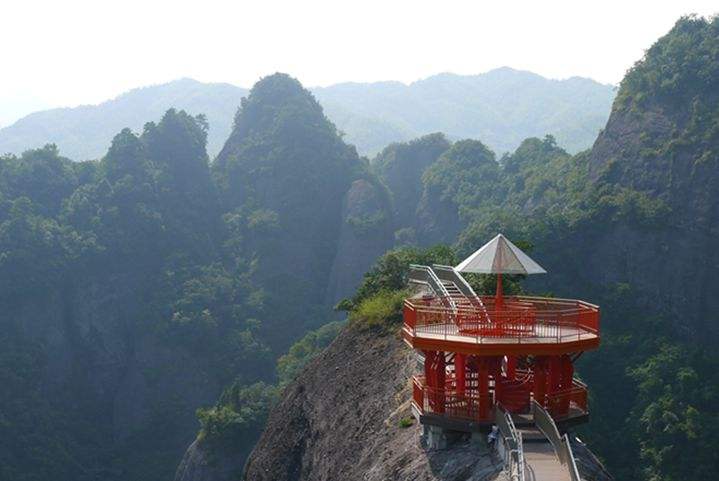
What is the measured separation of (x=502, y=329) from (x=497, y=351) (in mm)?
724

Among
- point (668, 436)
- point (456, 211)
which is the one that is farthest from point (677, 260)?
point (456, 211)

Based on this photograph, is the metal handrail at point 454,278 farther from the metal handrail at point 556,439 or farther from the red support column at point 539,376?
the metal handrail at point 556,439

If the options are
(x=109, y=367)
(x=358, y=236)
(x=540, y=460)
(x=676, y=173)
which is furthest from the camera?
(x=358, y=236)

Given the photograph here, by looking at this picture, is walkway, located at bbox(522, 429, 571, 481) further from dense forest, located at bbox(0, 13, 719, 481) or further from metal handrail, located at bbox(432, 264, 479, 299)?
dense forest, located at bbox(0, 13, 719, 481)

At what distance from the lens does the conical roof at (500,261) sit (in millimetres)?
18219

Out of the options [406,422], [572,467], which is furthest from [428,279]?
[572,467]

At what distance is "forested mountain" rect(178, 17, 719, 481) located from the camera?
53500 mm

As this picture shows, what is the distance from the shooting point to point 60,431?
81688 mm

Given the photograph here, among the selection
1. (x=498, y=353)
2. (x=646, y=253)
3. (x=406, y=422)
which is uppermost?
(x=498, y=353)

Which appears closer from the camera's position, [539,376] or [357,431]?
[539,376]

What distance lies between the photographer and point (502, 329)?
17750 mm

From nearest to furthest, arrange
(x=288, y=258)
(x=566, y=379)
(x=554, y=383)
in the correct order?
(x=554, y=383)
(x=566, y=379)
(x=288, y=258)

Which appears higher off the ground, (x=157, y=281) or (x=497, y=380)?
(x=497, y=380)

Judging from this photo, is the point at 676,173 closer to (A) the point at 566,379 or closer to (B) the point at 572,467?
(A) the point at 566,379
